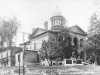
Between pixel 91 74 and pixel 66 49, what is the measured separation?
10.0 m

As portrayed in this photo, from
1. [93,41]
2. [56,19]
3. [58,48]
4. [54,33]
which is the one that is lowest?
[58,48]

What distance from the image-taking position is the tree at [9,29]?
36031 mm

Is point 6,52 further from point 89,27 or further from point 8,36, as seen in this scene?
point 89,27

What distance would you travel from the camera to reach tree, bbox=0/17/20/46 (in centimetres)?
3603

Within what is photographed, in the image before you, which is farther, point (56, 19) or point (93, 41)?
point (56, 19)

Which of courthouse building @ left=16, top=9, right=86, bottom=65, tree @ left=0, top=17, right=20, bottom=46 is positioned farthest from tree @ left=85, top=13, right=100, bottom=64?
tree @ left=0, top=17, right=20, bottom=46

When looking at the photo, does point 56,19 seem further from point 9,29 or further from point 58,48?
point 58,48

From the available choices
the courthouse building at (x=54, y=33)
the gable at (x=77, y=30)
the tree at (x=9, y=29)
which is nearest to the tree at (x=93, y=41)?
the courthouse building at (x=54, y=33)

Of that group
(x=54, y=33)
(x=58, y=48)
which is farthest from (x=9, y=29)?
(x=58, y=48)

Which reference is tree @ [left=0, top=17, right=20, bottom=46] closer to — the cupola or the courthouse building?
the courthouse building

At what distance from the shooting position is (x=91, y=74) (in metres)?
21.7

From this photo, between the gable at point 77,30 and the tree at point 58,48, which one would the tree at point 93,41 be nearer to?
the tree at point 58,48

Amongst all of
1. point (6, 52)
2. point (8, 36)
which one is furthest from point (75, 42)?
point (6, 52)

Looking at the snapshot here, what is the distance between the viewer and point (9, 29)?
36562 mm
